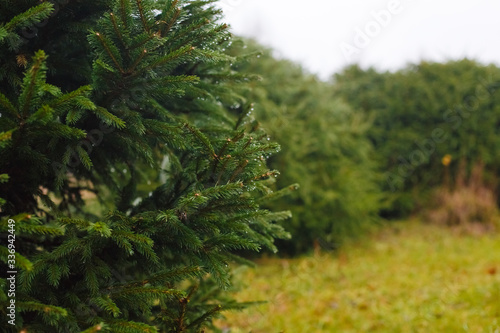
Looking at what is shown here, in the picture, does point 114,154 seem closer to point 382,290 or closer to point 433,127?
point 382,290

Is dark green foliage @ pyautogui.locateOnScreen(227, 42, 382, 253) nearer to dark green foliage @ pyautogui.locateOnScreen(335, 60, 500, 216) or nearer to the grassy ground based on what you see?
the grassy ground

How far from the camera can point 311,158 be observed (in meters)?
7.04

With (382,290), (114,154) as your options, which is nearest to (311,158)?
(382,290)

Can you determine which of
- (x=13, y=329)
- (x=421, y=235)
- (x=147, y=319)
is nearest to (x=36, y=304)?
(x=13, y=329)

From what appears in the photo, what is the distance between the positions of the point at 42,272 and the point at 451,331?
3.52 meters

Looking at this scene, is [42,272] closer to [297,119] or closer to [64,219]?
[64,219]

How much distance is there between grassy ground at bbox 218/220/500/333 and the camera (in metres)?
4.13

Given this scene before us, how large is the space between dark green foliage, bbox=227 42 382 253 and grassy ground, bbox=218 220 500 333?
1.61 ft

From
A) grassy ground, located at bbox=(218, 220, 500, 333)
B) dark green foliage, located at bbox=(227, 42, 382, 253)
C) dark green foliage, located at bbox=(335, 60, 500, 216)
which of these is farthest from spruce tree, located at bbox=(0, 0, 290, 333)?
dark green foliage, located at bbox=(335, 60, 500, 216)

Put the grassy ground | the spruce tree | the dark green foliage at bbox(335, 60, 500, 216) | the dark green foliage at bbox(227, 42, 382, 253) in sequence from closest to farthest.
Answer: the spruce tree < the grassy ground < the dark green foliage at bbox(227, 42, 382, 253) < the dark green foliage at bbox(335, 60, 500, 216)

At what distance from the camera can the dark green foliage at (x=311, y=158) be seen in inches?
253

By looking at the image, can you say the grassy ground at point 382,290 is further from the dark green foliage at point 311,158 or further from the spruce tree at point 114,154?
the spruce tree at point 114,154

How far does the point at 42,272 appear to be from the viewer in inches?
61.9

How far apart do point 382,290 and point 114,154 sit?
171 inches
